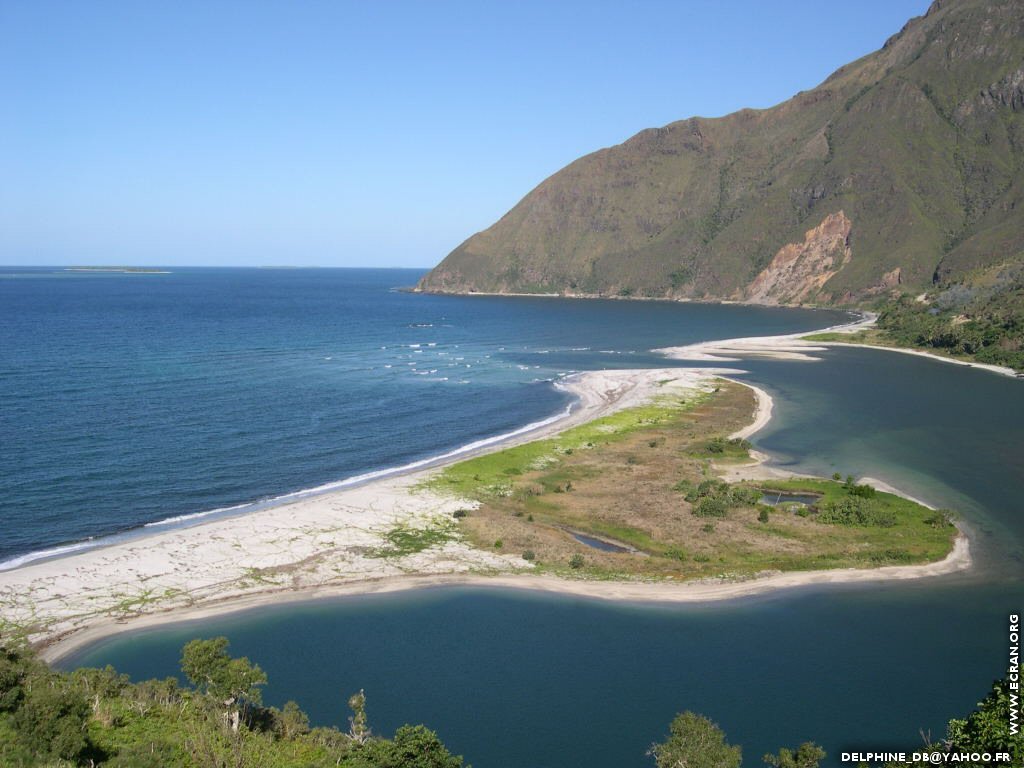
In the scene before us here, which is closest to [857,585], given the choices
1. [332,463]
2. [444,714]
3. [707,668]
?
[707,668]

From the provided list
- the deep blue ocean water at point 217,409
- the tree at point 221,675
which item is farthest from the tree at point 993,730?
the deep blue ocean water at point 217,409

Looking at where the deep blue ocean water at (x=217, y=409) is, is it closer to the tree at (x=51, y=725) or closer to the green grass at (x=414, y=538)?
the green grass at (x=414, y=538)

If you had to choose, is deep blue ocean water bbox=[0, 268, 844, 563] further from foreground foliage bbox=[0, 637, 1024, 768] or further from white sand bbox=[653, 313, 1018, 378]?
foreground foliage bbox=[0, 637, 1024, 768]

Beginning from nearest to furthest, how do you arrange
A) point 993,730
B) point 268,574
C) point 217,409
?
point 993,730 → point 268,574 → point 217,409

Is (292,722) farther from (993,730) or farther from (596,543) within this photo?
(596,543)

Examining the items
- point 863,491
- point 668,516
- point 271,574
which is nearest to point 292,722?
point 271,574

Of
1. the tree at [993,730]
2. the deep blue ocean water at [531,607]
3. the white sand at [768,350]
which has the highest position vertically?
the white sand at [768,350]

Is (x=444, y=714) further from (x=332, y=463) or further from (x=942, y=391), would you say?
(x=942, y=391)
